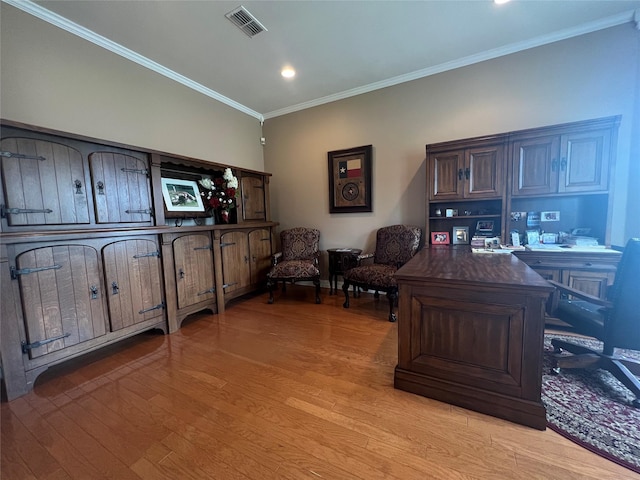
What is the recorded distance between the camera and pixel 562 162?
251 cm

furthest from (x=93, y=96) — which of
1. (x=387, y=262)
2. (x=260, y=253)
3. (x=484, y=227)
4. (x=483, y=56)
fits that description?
(x=484, y=227)

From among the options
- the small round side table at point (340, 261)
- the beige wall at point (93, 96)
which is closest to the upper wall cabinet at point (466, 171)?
the small round side table at point (340, 261)

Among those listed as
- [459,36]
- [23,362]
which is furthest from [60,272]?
[459,36]

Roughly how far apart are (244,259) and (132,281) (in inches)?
55.5

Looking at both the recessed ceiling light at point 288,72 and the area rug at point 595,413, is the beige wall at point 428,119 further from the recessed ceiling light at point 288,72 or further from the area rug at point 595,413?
the area rug at point 595,413

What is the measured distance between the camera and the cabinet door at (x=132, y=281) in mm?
2242

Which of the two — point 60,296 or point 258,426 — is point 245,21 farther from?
point 258,426

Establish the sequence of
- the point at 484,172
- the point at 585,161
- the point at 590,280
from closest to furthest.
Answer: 1. the point at 590,280
2. the point at 585,161
3. the point at 484,172

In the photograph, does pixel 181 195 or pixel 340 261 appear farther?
pixel 340 261

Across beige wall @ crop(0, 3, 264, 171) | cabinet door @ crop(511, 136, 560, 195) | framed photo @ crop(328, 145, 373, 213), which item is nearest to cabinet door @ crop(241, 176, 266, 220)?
beige wall @ crop(0, 3, 264, 171)

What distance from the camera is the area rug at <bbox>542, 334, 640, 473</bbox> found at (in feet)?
4.15

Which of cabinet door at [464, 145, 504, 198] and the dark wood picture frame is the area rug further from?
the dark wood picture frame

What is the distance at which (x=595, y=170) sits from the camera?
2.43 metres

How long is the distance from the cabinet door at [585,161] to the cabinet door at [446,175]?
881mm
